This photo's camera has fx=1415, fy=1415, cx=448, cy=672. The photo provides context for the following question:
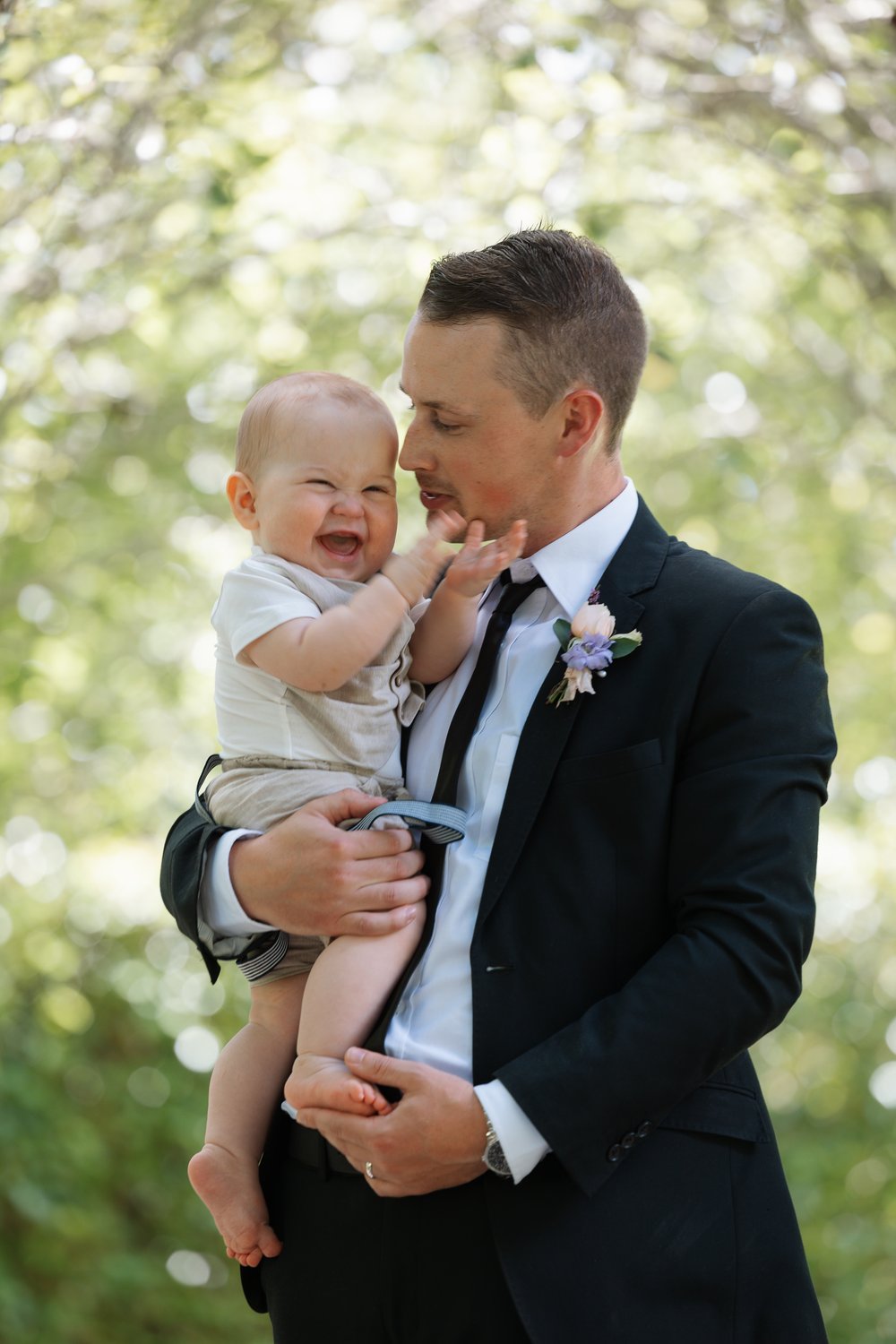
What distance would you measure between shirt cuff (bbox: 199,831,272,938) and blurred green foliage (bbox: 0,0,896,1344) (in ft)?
8.48

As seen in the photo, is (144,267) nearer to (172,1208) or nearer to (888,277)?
(888,277)

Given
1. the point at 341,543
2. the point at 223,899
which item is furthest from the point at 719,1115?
the point at 341,543

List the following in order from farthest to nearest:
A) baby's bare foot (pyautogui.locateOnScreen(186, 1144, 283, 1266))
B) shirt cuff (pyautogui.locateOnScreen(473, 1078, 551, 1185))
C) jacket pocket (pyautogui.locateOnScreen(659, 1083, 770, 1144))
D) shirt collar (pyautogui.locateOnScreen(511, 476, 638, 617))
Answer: shirt collar (pyautogui.locateOnScreen(511, 476, 638, 617)), baby's bare foot (pyautogui.locateOnScreen(186, 1144, 283, 1266)), jacket pocket (pyautogui.locateOnScreen(659, 1083, 770, 1144)), shirt cuff (pyautogui.locateOnScreen(473, 1078, 551, 1185))

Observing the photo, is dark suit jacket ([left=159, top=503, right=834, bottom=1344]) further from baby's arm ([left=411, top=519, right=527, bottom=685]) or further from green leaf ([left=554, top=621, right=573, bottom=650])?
baby's arm ([left=411, top=519, right=527, bottom=685])

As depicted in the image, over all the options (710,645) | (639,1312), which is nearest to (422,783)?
(710,645)

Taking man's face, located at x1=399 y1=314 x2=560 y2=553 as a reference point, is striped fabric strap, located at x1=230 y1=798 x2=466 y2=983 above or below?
below

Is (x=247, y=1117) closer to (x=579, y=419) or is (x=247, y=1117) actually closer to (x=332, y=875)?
(x=332, y=875)

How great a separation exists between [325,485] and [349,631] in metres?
0.32

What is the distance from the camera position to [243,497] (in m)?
2.58

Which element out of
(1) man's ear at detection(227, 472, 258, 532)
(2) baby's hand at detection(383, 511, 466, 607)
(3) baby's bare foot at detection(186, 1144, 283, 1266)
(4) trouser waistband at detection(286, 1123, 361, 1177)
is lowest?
(3) baby's bare foot at detection(186, 1144, 283, 1266)

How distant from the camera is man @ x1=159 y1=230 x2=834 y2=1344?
6.41 ft

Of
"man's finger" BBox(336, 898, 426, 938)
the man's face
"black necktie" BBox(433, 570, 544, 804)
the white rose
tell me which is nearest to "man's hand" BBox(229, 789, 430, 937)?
"man's finger" BBox(336, 898, 426, 938)

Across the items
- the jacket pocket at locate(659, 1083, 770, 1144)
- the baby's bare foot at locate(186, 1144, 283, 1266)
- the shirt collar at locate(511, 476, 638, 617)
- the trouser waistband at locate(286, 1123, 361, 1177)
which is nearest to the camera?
the jacket pocket at locate(659, 1083, 770, 1144)

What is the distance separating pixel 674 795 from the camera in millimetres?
2094
